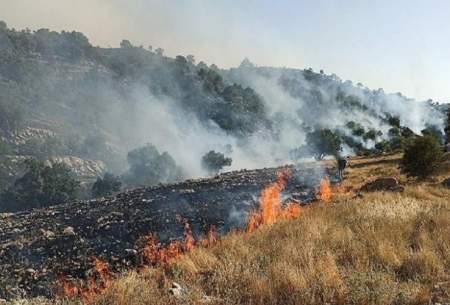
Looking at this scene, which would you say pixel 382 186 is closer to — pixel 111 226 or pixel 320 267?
pixel 111 226

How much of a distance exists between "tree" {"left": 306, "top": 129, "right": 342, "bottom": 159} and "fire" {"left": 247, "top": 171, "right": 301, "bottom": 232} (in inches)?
1714

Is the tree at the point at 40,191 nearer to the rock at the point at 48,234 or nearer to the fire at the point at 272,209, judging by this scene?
the fire at the point at 272,209

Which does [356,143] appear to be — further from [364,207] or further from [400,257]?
[400,257]

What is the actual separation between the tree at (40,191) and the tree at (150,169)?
1253 cm

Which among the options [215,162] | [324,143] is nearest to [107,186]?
[215,162]

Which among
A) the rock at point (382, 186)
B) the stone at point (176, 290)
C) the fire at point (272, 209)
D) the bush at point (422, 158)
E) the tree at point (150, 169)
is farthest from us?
the tree at point (150, 169)

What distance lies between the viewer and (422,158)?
28.4 metres

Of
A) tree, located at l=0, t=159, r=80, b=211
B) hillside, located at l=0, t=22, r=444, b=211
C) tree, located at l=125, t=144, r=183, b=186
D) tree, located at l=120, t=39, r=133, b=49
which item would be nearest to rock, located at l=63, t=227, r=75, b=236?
tree, located at l=0, t=159, r=80, b=211

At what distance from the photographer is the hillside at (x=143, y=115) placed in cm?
8381

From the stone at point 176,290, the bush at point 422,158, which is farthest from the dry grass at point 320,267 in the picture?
the bush at point 422,158

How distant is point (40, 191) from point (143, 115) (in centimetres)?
6430

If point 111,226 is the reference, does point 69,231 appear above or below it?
below

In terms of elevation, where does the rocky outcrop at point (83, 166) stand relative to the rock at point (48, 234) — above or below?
above

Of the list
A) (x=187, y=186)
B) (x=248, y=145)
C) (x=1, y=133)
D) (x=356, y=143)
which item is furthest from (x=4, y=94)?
(x=187, y=186)
